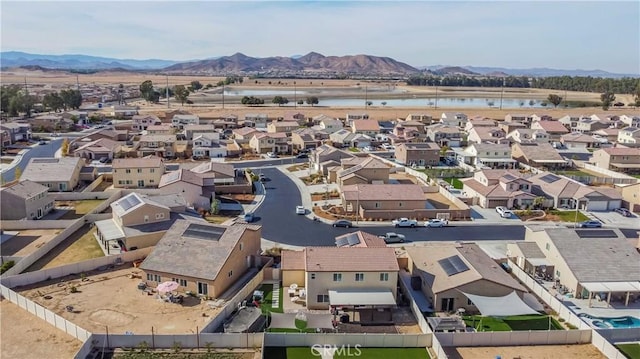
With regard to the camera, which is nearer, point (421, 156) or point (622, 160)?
point (622, 160)

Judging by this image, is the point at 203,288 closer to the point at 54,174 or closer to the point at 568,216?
the point at 54,174

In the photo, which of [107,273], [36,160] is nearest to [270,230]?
[107,273]

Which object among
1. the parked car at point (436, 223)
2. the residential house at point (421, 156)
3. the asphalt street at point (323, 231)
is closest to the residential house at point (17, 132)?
the asphalt street at point (323, 231)

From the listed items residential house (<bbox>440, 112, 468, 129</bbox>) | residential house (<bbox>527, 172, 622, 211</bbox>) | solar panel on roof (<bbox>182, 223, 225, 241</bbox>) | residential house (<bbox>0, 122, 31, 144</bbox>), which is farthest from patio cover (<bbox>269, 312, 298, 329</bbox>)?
residential house (<bbox>440, 112, 468, 129</bbox>)

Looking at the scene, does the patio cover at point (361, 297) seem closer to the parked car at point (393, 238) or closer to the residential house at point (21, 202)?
the parked car at point (393, 238)

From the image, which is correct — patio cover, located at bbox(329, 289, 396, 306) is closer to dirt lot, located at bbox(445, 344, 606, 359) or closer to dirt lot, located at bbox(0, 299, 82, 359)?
dirt lot, located at bbox(445, 344, 606, 359)

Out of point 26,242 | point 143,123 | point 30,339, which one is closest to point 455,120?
point 143,123

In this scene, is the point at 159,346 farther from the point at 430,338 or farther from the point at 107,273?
the point at 430,338
